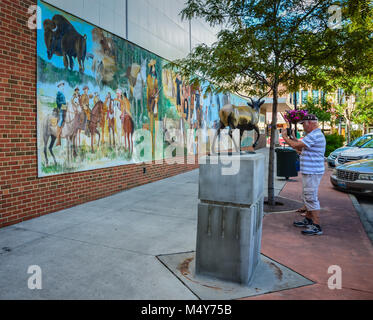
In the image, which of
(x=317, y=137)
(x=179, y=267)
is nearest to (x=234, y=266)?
(x=179, y=267)

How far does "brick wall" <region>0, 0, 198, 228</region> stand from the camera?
527 centimetres

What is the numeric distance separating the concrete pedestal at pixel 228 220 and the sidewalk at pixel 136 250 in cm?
42

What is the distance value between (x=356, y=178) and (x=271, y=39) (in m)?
4.70

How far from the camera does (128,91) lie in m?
8.66

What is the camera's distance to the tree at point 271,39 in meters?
6.14

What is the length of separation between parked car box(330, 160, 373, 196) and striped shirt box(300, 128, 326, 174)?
4.14 meters

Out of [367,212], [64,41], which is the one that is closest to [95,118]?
[64,41]

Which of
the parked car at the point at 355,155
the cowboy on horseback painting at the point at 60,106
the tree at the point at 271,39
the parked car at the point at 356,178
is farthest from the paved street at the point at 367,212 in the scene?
the cowboy on horseback painting at the point at 60,106

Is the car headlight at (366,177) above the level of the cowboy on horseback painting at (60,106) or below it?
below

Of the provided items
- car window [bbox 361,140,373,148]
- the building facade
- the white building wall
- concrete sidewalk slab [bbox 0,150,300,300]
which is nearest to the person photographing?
concrete sidewalk slab [bbox 0,150,300,300]

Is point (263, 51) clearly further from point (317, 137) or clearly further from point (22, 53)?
point (22, 53)

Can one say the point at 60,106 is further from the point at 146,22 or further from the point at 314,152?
the point at 314,152

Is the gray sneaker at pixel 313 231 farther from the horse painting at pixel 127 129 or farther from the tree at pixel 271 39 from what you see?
the horse painting at pixel 127 129
